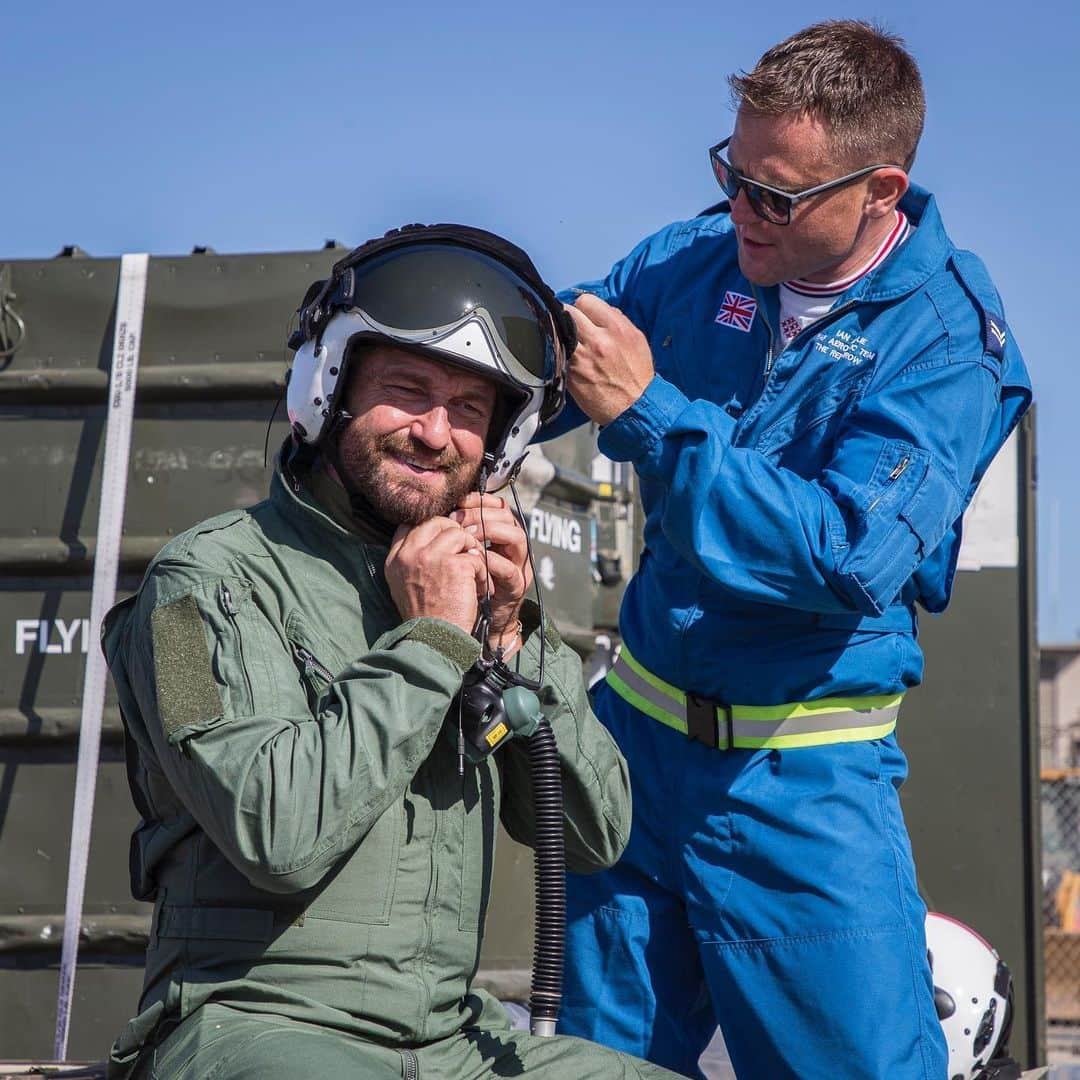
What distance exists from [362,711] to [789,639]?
3.56 feet

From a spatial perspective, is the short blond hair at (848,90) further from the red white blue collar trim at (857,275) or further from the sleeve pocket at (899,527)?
the sleeve pocket at (899,527)

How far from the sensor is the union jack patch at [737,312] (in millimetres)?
A: 3336

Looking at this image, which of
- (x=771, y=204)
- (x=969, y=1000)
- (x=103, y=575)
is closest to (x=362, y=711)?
(x=771, y=204)

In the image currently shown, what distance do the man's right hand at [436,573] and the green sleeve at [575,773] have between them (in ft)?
0.97

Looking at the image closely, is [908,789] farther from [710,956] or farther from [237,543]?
[237,543]

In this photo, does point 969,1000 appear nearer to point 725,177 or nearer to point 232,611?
point 725,177

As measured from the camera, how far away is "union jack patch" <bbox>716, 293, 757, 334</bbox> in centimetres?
334

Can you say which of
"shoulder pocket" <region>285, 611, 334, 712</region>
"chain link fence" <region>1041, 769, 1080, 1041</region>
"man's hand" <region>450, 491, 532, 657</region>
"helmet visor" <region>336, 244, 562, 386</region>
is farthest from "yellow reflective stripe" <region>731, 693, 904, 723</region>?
"chain link fence" <region>1041, 769, 1080, 1041</region>

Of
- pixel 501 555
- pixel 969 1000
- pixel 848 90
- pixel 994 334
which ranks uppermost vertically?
pixel 848 90

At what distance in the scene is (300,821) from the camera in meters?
2.28

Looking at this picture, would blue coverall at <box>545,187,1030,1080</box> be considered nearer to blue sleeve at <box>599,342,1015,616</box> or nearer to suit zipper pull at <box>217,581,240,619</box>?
blue sleeve at <box>599,342,1015,616</box>

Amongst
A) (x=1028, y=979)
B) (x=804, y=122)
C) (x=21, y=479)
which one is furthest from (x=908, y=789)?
(x=804, y=122)

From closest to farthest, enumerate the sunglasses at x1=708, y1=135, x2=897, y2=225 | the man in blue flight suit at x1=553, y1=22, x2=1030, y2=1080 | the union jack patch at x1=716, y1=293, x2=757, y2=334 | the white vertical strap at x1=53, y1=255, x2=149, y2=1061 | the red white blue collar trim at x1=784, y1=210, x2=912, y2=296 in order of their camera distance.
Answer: the man in blue flight suit at x1=553, y1=22, x2=1030, y2=1080 → the sunglasses at x1=708, y1=135, x2=897, y2=225 → the red white blue collar trim at x1=784, y1=210, x2=912, y2=296 → the union jack patch at x1=716, y1=293, x2=757, y2=334 → the white vertical strap at x1=53, y1=255, x2=149, y2=1061

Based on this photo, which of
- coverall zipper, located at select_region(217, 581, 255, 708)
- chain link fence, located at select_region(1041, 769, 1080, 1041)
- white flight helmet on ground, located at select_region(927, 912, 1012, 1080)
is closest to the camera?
coverall zipper, located at select_region(217, 581, 255, 708)
